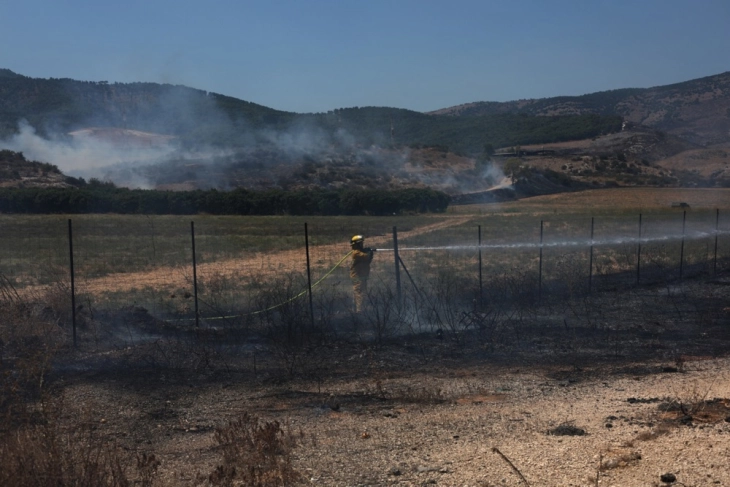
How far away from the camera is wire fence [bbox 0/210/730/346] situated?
578 inches

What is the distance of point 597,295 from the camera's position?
17.3 meters

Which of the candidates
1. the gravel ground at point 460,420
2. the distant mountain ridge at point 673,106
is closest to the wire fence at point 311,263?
the gravel ground at point 460,420

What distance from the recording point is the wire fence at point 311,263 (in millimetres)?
14672

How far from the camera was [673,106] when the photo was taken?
136125 millimetres

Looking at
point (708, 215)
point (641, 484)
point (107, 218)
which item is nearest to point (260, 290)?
Answer: point (641, 484)

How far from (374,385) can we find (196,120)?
3631 inches

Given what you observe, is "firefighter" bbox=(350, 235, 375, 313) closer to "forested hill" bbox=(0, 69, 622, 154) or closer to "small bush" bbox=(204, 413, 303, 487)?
"small bush" bbox=(204, 413, 303, 487)

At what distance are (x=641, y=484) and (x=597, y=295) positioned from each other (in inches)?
451

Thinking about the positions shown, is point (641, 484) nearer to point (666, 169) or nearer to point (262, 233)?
point (262, 233)

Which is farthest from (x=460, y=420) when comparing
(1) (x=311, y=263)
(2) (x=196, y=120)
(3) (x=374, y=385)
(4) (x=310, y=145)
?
(2) (x=196, y=120)

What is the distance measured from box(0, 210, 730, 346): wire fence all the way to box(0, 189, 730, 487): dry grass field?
0.16 metres

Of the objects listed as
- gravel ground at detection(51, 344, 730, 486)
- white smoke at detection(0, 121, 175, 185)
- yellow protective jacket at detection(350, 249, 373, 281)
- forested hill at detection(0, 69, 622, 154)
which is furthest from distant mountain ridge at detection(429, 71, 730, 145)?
gravel ground at detection(51, 344, 730, 486)

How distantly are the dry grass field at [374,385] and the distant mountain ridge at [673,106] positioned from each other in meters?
97.3

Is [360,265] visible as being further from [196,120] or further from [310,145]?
[196,120]
